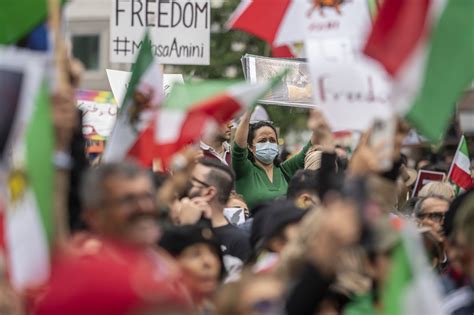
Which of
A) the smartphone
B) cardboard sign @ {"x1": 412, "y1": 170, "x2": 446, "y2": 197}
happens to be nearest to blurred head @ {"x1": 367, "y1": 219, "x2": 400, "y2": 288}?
the smartphone

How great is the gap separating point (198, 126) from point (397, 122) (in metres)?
0.80

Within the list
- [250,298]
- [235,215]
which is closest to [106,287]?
[250,298]

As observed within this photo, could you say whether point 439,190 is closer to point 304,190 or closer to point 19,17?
point 304,190

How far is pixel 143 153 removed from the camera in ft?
22.9

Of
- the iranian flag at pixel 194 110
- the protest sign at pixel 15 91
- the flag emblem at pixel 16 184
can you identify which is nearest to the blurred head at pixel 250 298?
the flag emblem at pixel 16 184

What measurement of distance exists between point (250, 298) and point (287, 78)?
6.14 meters

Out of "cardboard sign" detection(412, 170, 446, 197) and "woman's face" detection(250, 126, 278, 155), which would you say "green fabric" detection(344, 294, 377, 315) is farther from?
"cardboard sign" detection(412, 170, 446, 197)

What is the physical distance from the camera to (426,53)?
6383 millimetres

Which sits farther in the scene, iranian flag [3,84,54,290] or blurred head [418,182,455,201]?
blurred head [418,182,455,201]

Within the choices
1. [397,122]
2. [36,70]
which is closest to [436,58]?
[397,122]

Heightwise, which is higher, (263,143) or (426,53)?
(426,53)

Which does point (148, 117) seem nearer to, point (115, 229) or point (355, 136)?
point (355, 136)

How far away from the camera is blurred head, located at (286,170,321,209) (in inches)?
321

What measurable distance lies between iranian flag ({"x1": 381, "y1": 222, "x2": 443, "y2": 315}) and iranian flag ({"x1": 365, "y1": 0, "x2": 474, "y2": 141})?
1.52 ft
